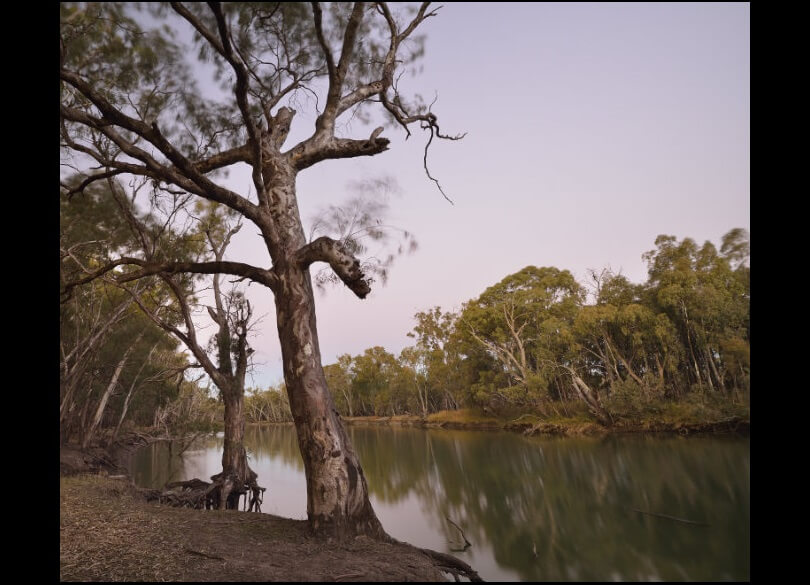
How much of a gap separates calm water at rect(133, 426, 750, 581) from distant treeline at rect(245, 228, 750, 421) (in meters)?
2.22

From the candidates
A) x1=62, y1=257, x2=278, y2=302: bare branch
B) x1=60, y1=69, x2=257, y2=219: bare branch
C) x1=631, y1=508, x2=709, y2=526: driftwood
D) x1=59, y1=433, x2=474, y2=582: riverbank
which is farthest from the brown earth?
x1=60, y1=69, x2=257, y2=219: bare branch

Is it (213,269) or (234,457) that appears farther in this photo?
(234,457)

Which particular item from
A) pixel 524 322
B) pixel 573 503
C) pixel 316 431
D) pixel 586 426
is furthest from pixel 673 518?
pixel 524 322

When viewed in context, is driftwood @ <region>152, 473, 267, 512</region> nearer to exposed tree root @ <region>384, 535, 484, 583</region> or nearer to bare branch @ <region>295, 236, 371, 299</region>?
exposed tree root @ <region>384, 535, 484, 583</region>

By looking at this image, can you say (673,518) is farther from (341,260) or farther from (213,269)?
(213,269)

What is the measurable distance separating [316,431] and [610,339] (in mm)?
14504

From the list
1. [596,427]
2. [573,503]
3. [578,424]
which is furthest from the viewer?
[578,424]

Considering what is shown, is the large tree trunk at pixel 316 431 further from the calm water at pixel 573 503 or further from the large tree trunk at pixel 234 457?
the large tree trunk at pixel 234 457

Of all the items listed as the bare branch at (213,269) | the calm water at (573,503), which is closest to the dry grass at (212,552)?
A: the calm water at (573,503)

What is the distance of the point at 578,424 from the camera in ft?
49.3

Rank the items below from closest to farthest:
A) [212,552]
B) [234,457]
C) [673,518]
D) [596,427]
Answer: [212,552] → [673,518] → [234,457] → [596,427]
